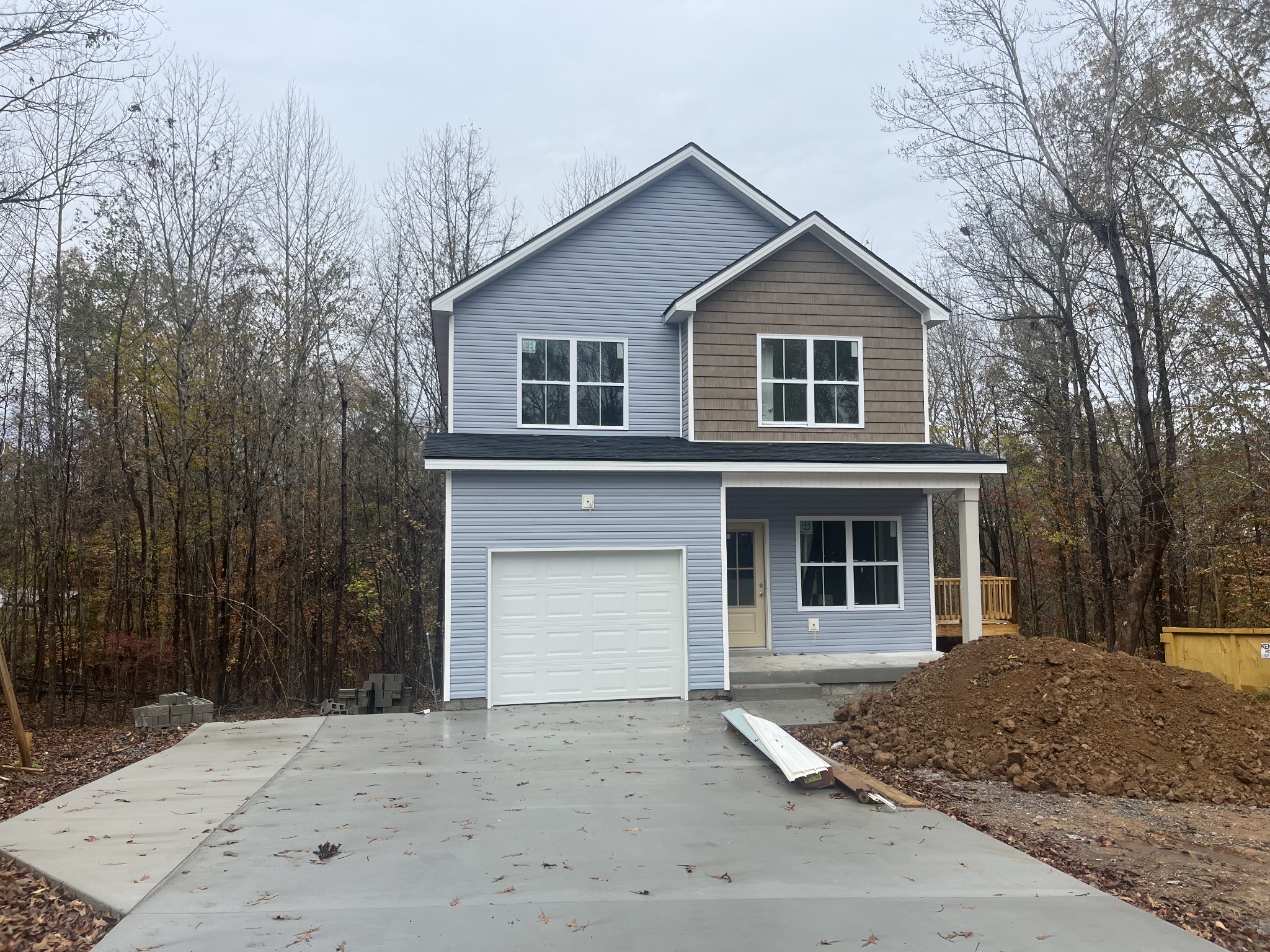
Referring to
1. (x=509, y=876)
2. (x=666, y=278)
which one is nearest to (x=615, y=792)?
(x=509, y=876)

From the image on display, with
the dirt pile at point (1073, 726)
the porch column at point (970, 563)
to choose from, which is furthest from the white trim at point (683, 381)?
the dirt pile at point (1073, 726)

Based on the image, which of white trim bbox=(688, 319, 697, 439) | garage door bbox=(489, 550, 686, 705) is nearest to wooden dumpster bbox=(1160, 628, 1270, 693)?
garage door bbox=(489, 550, 686, 705)

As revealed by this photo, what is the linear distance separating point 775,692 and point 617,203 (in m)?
7.66

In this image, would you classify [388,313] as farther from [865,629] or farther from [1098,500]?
[1098,500]

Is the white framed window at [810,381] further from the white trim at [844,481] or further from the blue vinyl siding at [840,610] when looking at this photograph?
the blue vinyl siding at [840,610]

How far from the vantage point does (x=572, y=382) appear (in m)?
13.0

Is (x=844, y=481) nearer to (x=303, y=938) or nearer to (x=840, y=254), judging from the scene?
(x=840, y=254)

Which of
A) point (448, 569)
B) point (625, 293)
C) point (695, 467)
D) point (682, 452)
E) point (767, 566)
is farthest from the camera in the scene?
point (767, 566)

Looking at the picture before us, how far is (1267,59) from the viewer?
12.6 m

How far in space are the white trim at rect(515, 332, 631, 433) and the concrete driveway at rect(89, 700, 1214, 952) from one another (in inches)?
230

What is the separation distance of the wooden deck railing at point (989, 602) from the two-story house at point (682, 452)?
4.34 ft

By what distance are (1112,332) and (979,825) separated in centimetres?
1645

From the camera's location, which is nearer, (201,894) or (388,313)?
(201,894)

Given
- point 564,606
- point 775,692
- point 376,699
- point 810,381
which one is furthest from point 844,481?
point 376,699
